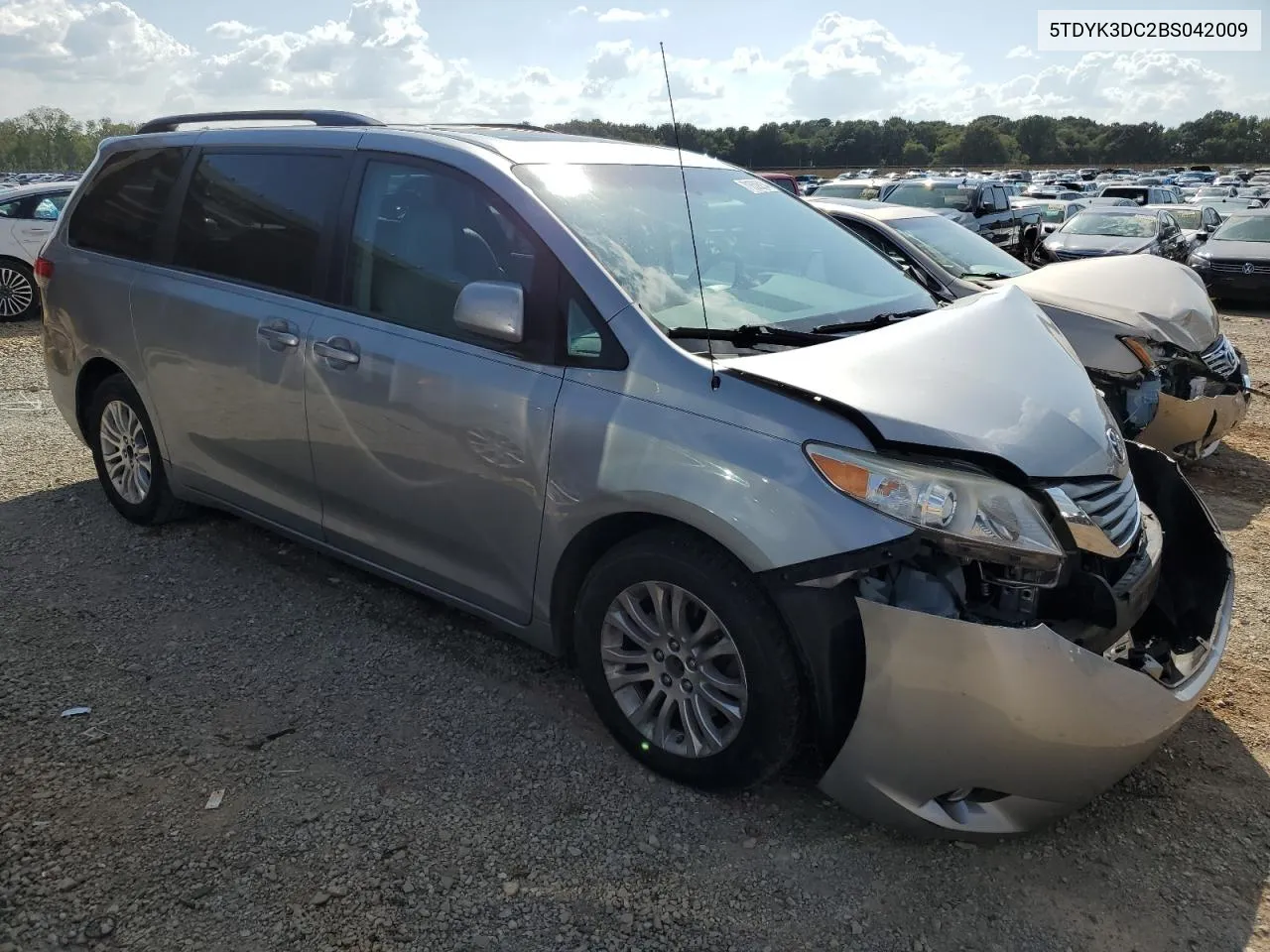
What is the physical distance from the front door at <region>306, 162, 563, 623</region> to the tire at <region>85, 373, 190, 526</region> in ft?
4.70

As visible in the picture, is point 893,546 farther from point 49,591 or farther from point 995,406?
point 49,591

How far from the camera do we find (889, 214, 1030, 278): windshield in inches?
262

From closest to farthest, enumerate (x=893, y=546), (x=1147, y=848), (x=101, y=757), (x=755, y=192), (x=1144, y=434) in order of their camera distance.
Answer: (x=893, y=546), (x=1147, y=848), (x=101, y=757), (x=755, y=192), (x=1144, y=434)

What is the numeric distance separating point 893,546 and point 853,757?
0.59 meters

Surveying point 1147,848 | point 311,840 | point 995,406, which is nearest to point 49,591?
point 311,840

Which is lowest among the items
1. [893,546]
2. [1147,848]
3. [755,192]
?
[1147,848]

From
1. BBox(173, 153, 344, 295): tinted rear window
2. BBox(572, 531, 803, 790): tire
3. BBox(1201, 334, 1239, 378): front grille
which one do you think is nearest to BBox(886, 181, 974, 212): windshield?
BBox(1201, 334, 1239, 378): front grille

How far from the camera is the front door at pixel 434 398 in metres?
2.98

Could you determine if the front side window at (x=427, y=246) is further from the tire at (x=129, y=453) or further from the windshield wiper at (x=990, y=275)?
the windshield wiper at (x=990, y=275)

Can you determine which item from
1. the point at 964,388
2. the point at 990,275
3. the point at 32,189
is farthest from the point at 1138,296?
the point at 32,189

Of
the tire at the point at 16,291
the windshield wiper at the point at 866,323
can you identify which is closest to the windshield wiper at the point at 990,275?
the windshield wiper at the point at 866,323

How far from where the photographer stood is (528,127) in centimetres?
405

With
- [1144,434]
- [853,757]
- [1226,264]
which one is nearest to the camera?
[853,757]

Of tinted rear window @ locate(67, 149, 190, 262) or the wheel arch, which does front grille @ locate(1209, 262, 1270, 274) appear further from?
the wheel arch
